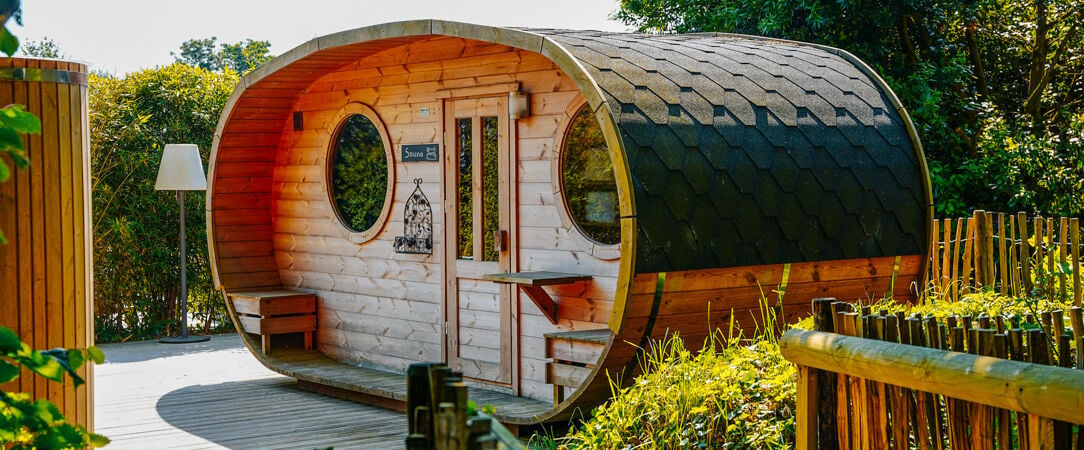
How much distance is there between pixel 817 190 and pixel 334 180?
4.02m

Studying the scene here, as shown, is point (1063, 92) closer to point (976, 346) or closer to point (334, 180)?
point (334, 180)

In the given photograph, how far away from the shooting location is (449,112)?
27.3ft

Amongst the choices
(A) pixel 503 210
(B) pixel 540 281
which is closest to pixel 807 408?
(B) pixel 540 281

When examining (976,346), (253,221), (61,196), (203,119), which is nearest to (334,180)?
(253,221)

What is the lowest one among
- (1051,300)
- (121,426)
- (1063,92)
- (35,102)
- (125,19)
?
(121,426)

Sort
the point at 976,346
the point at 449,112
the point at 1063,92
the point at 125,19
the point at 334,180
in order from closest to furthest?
the point at 976,346 → the point at 449,112 → the point at 334,180 → the point at 1063,92 → the point at 125,19

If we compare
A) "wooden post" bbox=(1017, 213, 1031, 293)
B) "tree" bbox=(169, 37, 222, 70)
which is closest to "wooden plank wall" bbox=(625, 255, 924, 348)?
"wooden post" bbox=(1017, 213, 1031, 293)

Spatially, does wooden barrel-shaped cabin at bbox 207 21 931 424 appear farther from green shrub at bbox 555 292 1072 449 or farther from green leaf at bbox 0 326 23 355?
green leaf at bbox 0 326 23 355

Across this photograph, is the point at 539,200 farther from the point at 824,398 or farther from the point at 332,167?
the point at 824,398

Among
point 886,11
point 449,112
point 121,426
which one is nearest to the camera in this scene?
point 121,426

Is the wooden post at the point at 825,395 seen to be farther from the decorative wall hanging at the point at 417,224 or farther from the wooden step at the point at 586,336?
the decorative wall hanging at the point at 417,224

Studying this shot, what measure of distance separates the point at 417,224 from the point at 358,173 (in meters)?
0.87

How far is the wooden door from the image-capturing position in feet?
25.9

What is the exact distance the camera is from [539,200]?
762 centimetres
